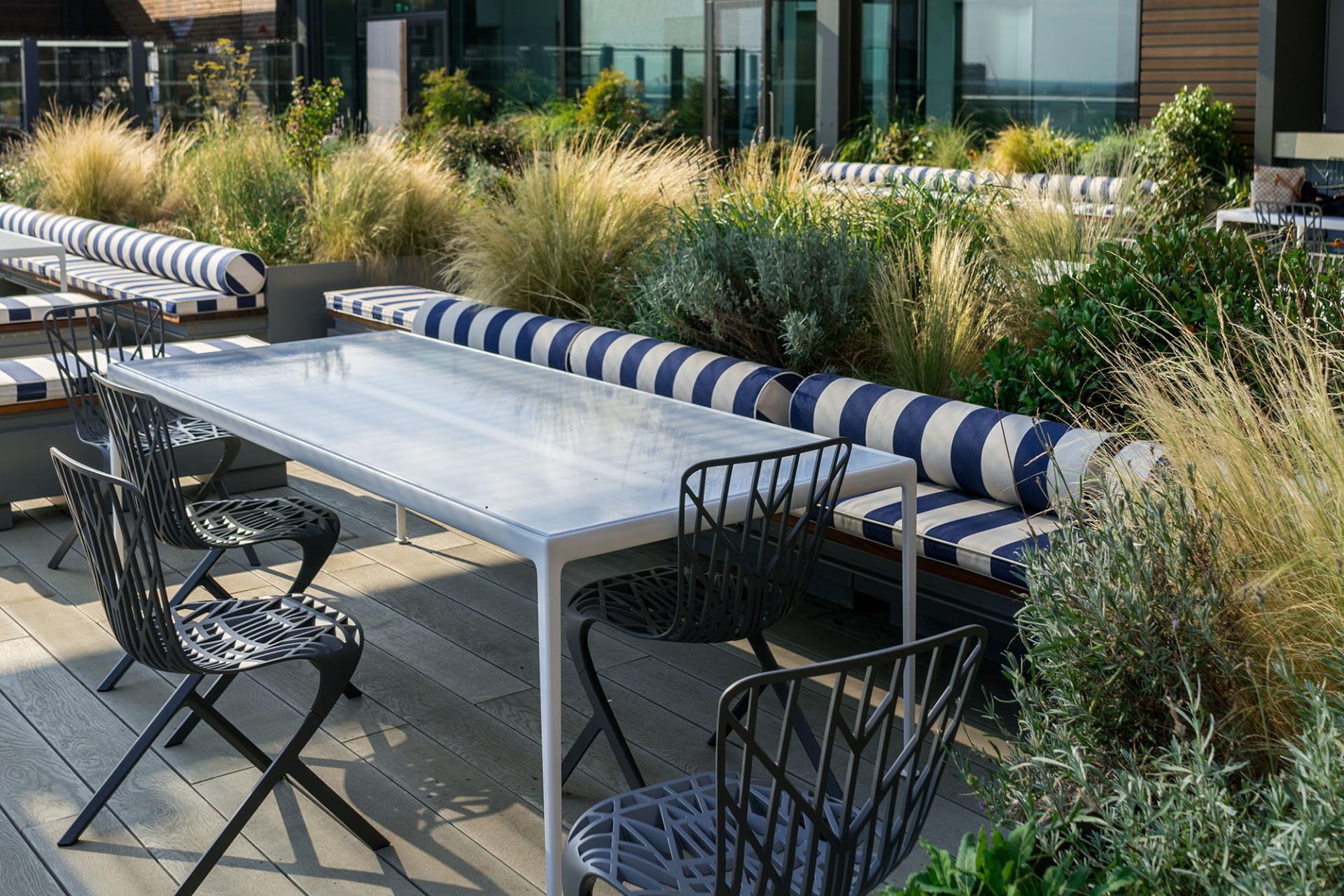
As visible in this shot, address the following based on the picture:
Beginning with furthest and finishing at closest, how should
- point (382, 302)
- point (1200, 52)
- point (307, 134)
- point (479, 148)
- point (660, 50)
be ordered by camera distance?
point (660, 50) → point (479, 148) → point (1200, 52) → point (307, 134) → point (382, 302)

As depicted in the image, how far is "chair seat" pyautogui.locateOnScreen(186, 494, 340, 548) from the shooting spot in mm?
3496

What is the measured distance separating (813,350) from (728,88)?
34.7ft

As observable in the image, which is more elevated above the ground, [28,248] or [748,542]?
[28,248]

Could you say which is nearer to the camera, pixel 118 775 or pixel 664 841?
pixel 664 841

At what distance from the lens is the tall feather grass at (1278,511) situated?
2.15 m

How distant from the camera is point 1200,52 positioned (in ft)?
37.8

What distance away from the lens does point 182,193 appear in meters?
9.71

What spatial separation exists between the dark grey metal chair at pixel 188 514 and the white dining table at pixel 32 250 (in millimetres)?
4209

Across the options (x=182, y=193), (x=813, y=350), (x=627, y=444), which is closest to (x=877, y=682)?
(x=627, y=444)

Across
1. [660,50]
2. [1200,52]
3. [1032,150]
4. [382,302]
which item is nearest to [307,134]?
[382,302]

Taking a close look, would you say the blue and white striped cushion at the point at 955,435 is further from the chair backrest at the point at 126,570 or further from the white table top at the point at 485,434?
the chair backrest at the point at 126,570

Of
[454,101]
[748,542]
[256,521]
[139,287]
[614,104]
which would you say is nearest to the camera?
[748,542]

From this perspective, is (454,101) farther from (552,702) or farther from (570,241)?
(552,702)

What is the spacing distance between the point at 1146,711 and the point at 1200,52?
1068cm
